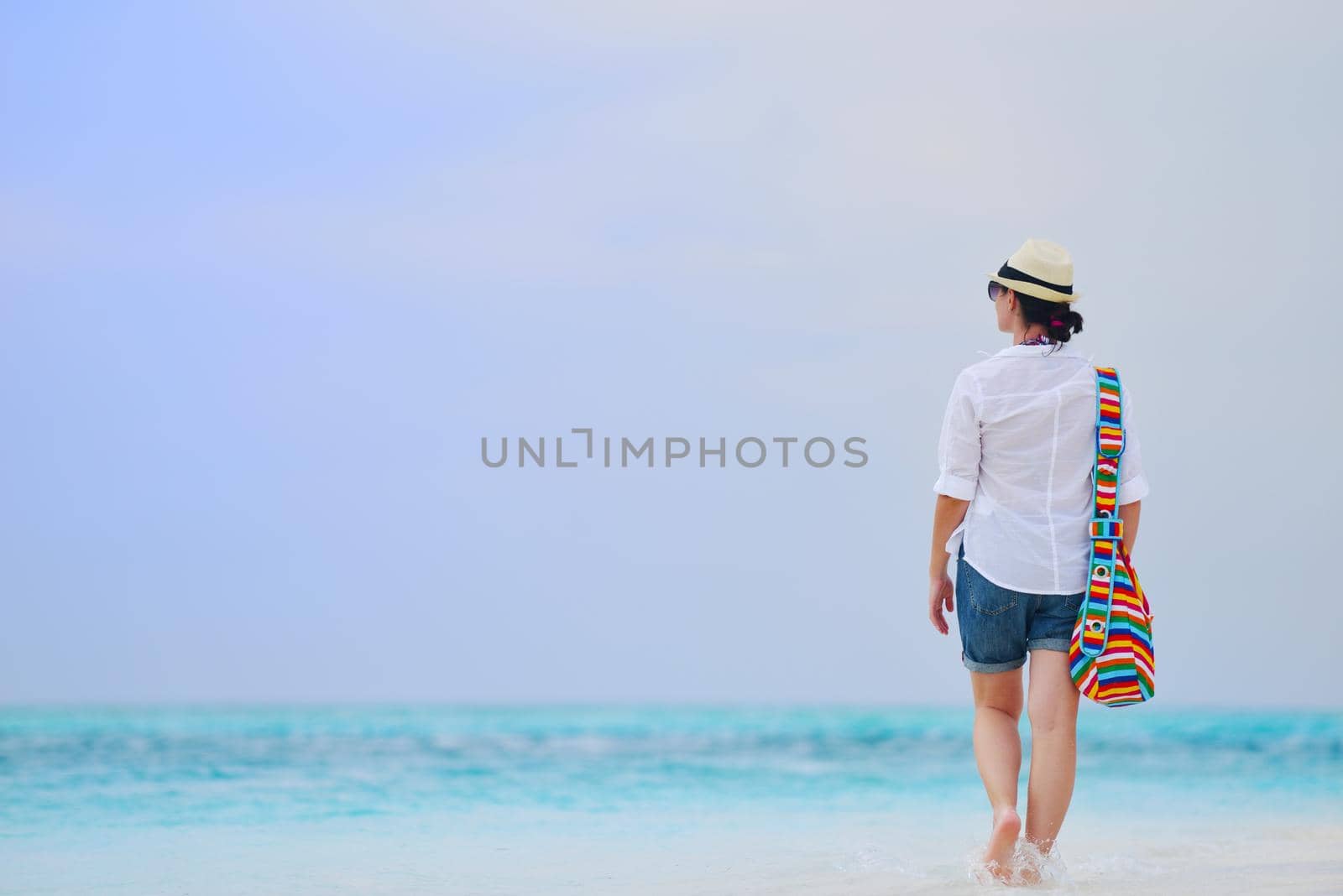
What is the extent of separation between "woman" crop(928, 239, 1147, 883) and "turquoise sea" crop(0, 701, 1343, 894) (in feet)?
0.70

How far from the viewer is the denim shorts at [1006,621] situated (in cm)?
204

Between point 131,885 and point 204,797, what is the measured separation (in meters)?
1.64

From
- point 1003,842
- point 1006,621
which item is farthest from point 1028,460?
point 1003,842

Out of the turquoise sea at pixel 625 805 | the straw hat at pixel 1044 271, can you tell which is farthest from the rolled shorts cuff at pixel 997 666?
the straw hat at pixel 1044 271

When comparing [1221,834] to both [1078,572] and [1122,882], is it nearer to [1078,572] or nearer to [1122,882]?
[1122,882]

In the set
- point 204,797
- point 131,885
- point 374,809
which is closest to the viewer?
point 131,885

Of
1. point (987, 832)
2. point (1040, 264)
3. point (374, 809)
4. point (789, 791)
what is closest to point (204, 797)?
point (374, 809)

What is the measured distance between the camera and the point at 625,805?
3.91m

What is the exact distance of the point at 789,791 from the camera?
437 centimetres

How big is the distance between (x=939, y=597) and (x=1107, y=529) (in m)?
0.31

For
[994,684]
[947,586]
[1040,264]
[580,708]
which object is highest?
[1040,264]

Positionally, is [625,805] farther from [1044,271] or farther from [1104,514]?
[1044,271]

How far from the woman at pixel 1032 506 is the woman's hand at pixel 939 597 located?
6 centimetres

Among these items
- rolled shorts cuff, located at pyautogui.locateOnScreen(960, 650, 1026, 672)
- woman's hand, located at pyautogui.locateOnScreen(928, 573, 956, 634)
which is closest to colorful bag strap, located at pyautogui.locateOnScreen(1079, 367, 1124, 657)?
rolled shorts cuff, located at pyautogui.locateOnScreen(960, 650, 1026, 672)
